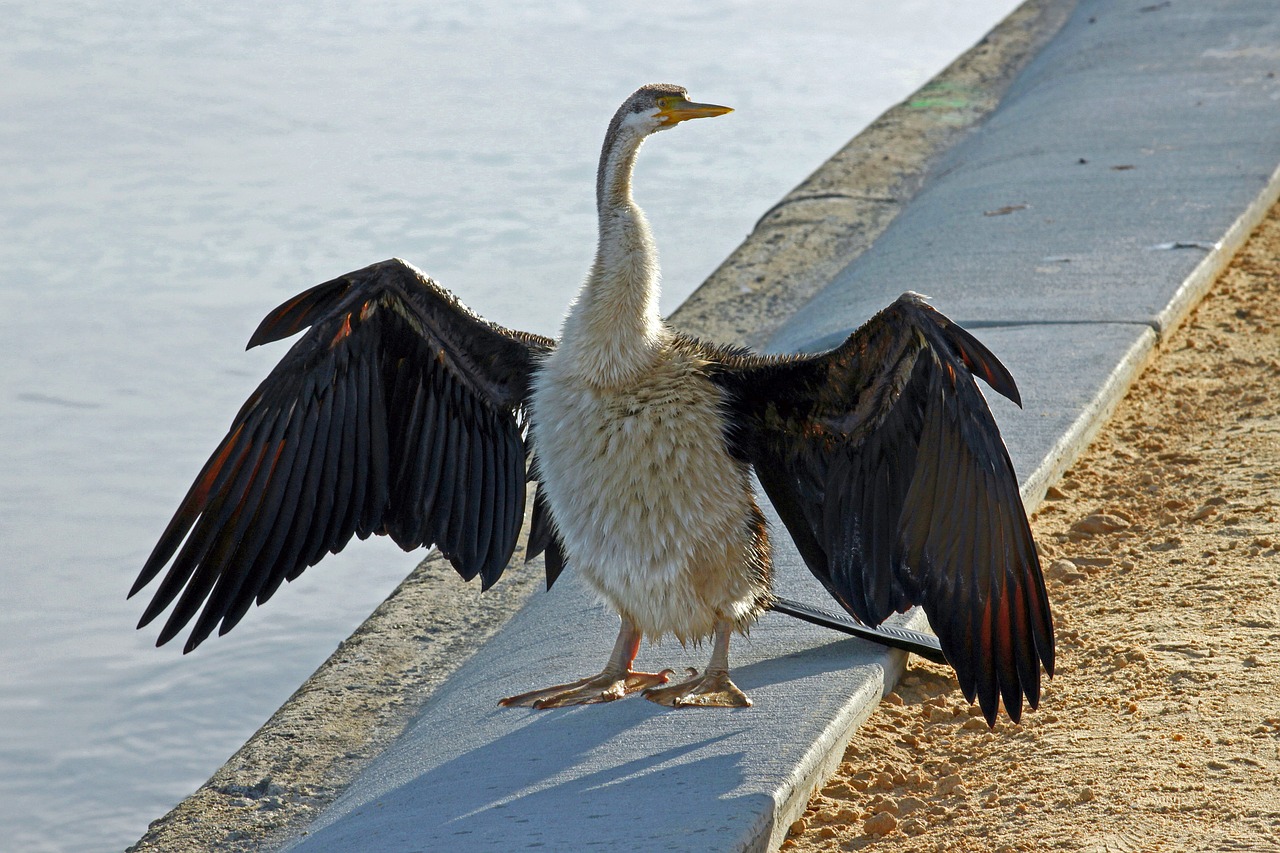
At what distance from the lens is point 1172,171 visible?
730cm

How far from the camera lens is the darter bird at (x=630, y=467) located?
315 centimetres

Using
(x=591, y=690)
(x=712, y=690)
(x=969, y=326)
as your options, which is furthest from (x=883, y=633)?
(x=969, y=326)

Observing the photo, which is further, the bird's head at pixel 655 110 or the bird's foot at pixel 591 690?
the bird's foot at pixel 591 690

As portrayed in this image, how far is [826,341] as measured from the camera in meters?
5.86

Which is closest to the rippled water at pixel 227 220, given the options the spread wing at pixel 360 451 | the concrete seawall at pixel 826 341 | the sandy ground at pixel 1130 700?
the concrete seawall at pixel 826 341

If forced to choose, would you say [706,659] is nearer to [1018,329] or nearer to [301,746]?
[301,746]

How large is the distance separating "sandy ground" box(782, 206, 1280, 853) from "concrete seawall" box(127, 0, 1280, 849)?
13 centimetres

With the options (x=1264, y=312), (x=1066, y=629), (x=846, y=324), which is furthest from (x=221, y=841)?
(x=1264, y=312)

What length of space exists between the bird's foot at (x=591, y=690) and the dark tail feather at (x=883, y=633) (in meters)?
0.35

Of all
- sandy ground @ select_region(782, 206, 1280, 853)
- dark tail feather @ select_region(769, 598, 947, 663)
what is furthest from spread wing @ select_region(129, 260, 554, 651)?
sandy ground @ select_region(782, 206, 1280, 853)

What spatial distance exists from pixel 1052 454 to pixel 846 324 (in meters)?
1.54

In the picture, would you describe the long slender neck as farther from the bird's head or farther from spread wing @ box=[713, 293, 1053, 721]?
spread wing @ box=[713, 293, 1053, 721]

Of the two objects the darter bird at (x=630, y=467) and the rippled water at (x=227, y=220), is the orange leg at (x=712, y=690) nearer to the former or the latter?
the darter bird at (x=630, y=467)

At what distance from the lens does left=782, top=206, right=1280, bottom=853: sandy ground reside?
3059mm
